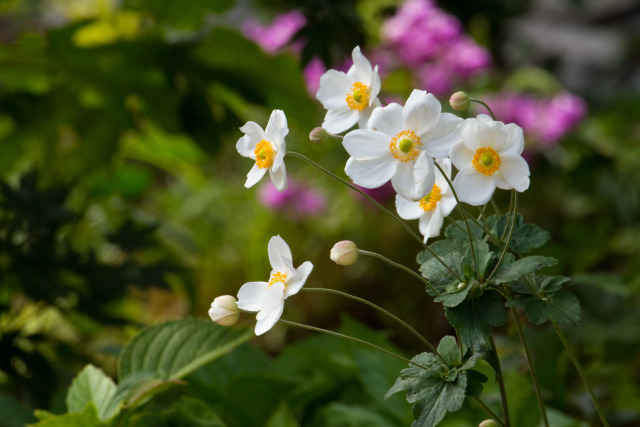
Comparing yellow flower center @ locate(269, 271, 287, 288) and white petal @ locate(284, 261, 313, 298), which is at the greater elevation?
white petal @ locate(284, 261, 313, 298)

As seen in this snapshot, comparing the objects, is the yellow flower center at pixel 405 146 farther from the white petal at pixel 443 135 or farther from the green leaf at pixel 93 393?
the green leaf at pixel 93 393

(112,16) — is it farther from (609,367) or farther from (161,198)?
(609,367)

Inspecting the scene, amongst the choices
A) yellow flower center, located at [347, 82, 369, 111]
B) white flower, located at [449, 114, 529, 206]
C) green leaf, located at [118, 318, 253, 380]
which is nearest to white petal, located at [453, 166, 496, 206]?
white flower, located at [449, 114, 529, 206]

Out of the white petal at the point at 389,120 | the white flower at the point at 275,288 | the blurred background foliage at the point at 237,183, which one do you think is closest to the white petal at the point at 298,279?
the white flower at the point at 275,288

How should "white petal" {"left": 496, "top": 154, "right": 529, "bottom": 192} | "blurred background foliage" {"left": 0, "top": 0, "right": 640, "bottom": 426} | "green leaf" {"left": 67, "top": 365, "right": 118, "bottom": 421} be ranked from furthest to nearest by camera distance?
"blurred background foliage" {"left": 0, "top": 0, "right": 640, "bottom": 426} < "green leaf" {"left": 67, "top": 365, "right": 118, "bottom": 421} < "white petal" {"left": 496, "top": 154, "right": 529, "bottom": 192}

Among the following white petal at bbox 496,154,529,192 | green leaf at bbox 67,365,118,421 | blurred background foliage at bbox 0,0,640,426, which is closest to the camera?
white petal at bbox 496,154,529,192

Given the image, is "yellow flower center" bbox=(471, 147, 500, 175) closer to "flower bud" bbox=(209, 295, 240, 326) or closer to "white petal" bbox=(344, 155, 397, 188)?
"white petal" bbox=(344, 155, 397, 188)

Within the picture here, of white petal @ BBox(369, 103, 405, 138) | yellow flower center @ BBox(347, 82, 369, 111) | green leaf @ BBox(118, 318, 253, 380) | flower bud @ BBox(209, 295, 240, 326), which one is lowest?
green leaf @ BBox(118, 318, 253, 380)

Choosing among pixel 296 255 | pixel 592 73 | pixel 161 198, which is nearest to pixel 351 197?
pixel 296 255
